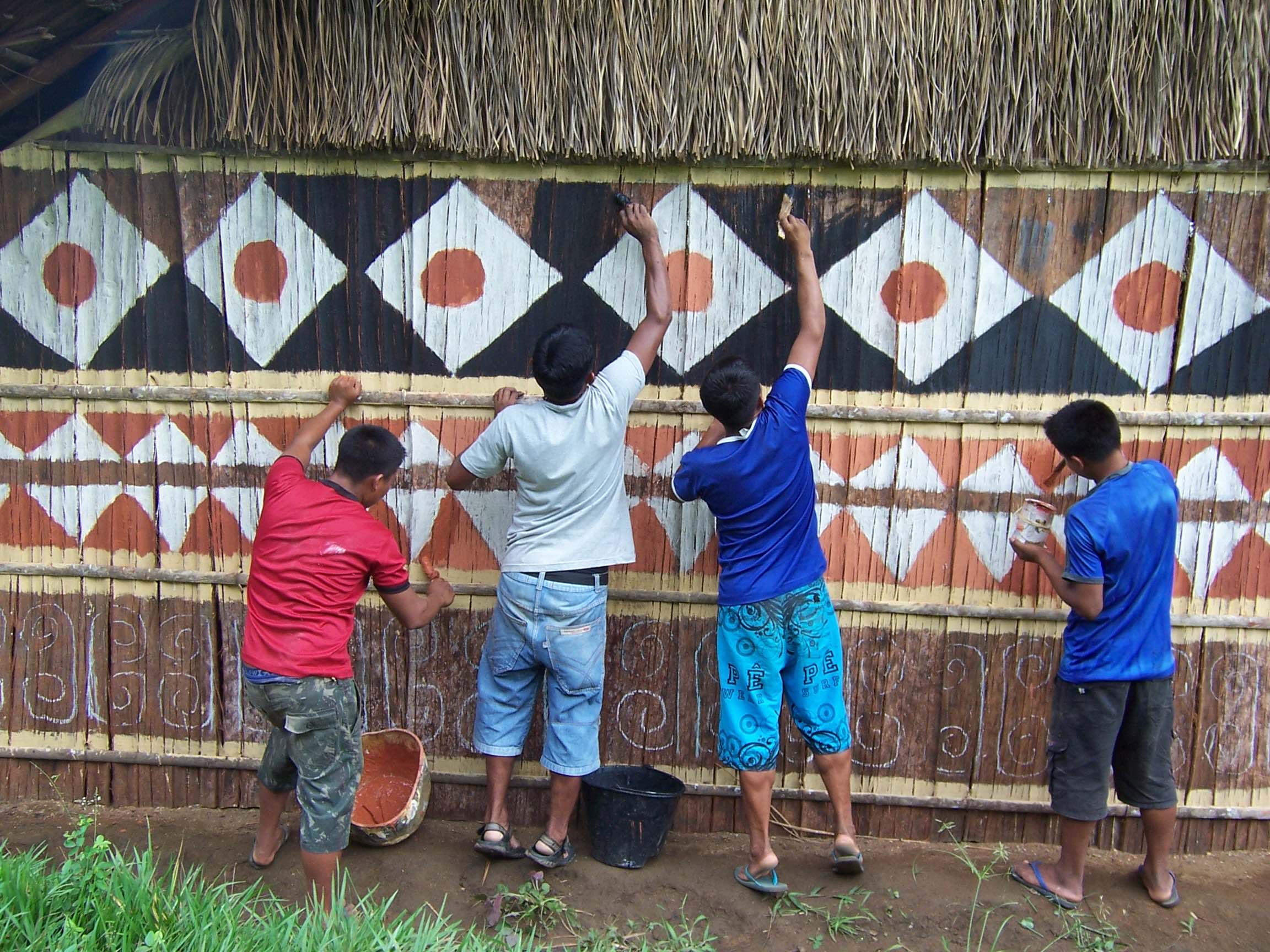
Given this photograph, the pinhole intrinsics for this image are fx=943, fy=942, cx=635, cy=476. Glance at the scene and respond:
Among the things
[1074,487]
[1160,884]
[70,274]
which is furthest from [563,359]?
[1160,884]

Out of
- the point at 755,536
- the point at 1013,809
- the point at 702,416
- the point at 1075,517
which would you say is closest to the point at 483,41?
the point at 702,416

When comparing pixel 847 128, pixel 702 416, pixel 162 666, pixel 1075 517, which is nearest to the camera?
pixel 1075 517

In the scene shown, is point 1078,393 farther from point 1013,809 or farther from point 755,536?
point 1013,809

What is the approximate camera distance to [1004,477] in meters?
3.67

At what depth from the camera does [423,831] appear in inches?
152

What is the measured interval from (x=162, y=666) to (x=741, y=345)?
2.76 metres

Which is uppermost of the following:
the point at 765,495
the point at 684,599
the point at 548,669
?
the point at 765,495

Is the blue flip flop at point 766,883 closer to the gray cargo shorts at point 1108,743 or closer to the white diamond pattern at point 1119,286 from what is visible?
the gray cargo shorts at point 1108,743

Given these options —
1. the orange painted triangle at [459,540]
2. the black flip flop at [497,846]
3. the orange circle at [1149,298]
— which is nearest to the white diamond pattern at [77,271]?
the orange painted triangle at [459,540]

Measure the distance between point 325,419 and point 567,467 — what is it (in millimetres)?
1031

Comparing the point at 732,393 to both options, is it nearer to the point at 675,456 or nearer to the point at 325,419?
the point at 675,456

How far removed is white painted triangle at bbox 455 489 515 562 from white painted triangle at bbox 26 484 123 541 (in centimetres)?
146

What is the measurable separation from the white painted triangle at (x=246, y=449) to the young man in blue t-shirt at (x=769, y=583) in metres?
1.68

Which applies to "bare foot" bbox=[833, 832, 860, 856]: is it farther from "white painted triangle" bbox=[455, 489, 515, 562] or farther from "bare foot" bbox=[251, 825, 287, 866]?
"bare foot" bbox=[251, 825, 287, 866]
